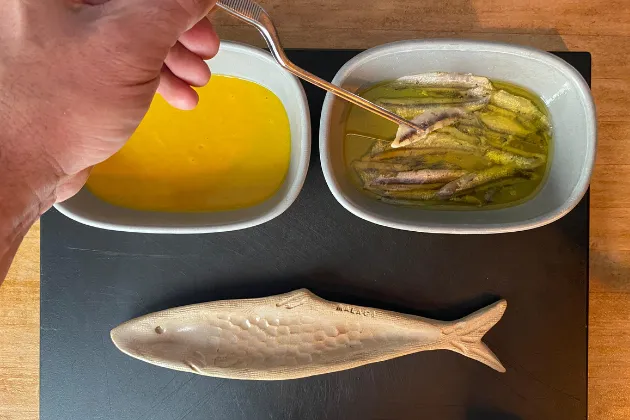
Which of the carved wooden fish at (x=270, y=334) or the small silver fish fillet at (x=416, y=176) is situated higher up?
the small silver fish fillet at (x=416, y=176)

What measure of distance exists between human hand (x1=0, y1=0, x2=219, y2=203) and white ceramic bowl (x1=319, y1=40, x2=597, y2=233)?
0.88ft

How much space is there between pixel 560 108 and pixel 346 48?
1.15 feet

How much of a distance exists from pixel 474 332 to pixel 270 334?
323 mm

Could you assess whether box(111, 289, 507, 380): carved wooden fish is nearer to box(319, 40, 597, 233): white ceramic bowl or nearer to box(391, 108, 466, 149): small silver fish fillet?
box(319, 40, 597, 233): white ceramic bowl

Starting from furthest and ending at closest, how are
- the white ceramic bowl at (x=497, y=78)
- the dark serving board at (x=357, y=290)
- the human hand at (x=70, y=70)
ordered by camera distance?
the dark serving board at (x=357, y=290), the white ceramic bowl at (x=497, y=78), the human hand at (x=70, y=70)

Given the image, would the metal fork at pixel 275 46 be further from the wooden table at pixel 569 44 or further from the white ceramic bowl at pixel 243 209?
the wooden table at pixel 569 44

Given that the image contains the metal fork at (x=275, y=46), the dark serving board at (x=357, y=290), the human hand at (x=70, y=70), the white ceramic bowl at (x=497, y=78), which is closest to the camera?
the human hand at (x=70, y=70)

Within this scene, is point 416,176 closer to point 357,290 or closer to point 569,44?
point 357,290

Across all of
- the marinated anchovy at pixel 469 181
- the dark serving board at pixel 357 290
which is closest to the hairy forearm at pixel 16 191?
the dark serving board at pixel 357 290

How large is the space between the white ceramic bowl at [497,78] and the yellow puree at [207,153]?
0.12 m

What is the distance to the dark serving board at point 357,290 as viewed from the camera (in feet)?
2.72

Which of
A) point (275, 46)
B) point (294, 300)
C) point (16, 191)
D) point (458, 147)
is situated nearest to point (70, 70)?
point (16, 191)

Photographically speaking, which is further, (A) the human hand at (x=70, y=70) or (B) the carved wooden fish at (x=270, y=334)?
(B) the carved wooden fish at (x=270, y=334)

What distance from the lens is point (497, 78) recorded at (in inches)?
31.7
